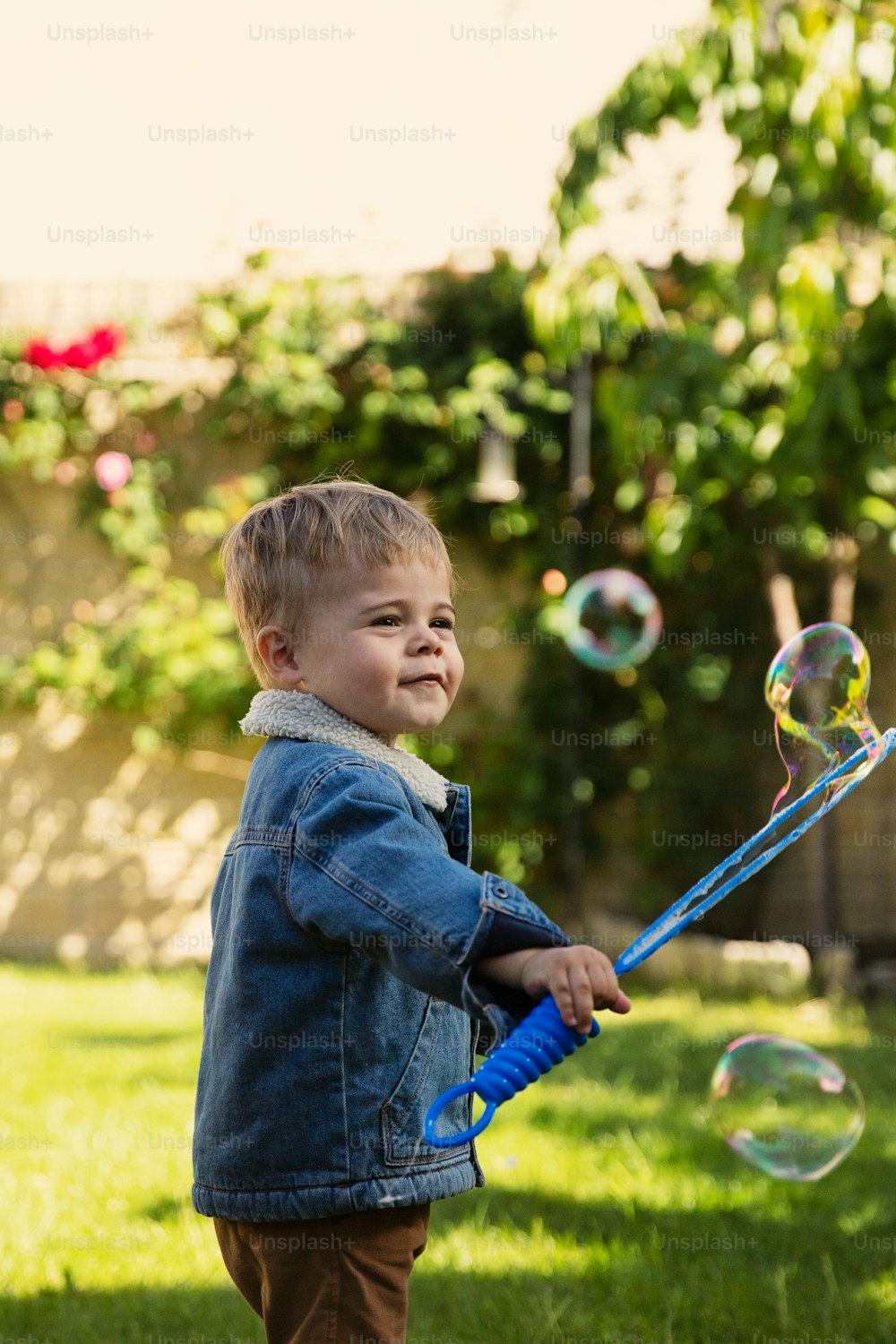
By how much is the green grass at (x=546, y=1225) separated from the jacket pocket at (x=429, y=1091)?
2.73 feet

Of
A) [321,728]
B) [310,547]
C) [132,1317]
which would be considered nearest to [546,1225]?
[132,1317]

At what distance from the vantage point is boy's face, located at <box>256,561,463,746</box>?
Answer: 1.51 meters

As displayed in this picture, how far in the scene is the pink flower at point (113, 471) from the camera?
6.41 m

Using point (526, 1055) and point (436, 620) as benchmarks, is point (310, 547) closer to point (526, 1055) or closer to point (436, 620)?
point (436, 620)

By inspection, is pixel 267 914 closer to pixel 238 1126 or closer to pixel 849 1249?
pixel 238 1126

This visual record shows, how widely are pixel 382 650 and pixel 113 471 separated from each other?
518 centimetres

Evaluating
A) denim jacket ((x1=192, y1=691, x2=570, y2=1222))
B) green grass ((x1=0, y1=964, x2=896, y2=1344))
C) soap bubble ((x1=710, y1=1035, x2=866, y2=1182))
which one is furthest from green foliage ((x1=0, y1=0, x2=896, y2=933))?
denim jacket ((x1=192, y1=691, x2=570, y2=1222))

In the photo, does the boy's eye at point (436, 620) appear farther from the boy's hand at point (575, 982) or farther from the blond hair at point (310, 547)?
the boy's hand at point (575, 982)

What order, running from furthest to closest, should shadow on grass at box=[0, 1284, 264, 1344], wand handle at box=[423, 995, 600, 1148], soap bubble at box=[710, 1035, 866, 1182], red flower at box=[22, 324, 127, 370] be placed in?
red flower at box=[22, 324, 127, 370], soap bubble at box=[710, 1035, 866, 1182], shadow on grass at box=[0, 1284, 264, 1344], wand handle at box=[423, 995, 600, 1148]

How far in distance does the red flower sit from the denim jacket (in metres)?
5.24

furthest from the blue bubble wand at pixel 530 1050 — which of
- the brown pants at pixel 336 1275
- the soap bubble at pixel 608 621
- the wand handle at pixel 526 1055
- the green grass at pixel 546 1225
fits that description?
the soap bubble at pixel 608 621

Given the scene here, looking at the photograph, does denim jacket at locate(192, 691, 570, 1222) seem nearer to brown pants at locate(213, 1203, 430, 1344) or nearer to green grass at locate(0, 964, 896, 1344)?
brown pants at locate(213, 1203, 430, 1344)

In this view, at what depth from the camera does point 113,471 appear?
6402 mm

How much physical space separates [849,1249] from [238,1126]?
1580 millimetres
